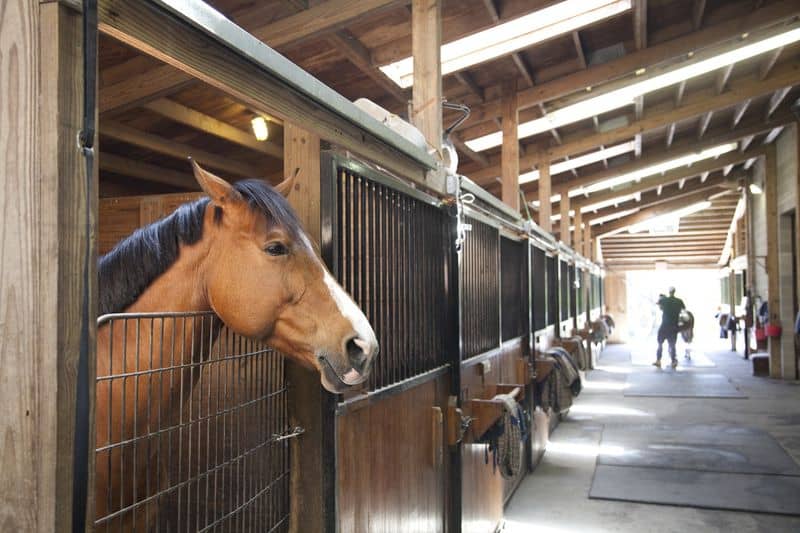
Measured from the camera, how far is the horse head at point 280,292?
50.8 inches

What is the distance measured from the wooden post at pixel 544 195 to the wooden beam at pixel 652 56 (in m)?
1.84

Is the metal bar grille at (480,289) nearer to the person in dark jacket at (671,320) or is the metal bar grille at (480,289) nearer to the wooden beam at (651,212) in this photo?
the person in dark jacket at (671,320)

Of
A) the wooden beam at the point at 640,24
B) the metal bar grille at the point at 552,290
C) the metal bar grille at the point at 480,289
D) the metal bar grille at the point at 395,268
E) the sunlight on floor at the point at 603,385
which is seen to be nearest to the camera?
the metal bar grille at the point at 395,268

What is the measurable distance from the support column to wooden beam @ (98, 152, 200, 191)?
8.64 m

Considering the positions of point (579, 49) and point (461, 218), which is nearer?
point (461, 218)

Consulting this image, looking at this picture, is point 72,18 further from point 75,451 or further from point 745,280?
point 745,280

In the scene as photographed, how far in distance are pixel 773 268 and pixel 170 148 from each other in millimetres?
9010

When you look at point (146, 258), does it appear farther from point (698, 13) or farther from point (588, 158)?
point (588, 158)

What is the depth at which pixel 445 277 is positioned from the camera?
2654mm

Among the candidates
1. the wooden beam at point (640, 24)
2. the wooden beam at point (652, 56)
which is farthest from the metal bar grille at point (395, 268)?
the wooden beam at point (652, 56)

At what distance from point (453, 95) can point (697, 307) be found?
19719mm

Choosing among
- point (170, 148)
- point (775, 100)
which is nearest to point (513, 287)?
point (170, 148)

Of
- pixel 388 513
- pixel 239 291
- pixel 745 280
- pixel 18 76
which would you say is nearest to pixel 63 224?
pixel 18 76

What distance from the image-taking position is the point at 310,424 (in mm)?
1585
